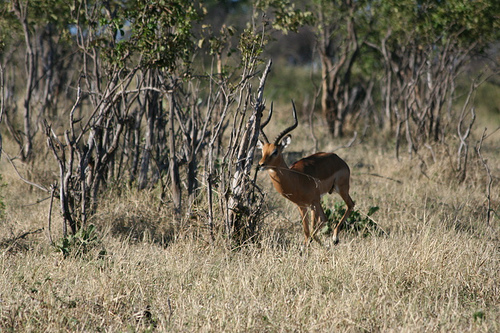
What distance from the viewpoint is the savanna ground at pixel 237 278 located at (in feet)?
11.0

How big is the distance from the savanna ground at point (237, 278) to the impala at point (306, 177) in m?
0.25

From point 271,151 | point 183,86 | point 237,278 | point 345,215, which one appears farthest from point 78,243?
point 183,86

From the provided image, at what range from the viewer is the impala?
196 inches

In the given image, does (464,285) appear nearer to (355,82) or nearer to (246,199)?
(246,199)

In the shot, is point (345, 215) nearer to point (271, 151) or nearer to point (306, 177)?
point (306, 177)

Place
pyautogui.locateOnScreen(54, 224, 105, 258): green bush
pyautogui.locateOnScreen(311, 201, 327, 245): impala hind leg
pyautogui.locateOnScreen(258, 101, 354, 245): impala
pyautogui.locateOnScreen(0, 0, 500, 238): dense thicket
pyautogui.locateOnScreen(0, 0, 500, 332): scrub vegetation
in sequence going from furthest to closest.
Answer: pyautogui.locateOnScreen(311, 201, 327, 245): impala hind leg → pyautogui.locateOnScreen(258, 101, 354, 245): impala → pyautogui.locateOnScreen(0, 0, 500, 238): dense thicket → pyautogui.locateOnScreen(54, 224, 105, 258): green bush → pyautogui.locateOnScreen(0, 0, 500, 332): scrub vegetation

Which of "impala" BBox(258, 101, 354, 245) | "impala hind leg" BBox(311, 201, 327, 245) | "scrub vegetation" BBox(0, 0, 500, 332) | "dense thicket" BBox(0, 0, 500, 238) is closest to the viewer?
"scrub vegetation" BBox(0, 0, 500, 332)

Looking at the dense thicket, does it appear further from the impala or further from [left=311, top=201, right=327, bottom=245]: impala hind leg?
[left=311, top=201, right=327, bottom=245]: impala hind leg

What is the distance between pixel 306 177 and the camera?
537cm

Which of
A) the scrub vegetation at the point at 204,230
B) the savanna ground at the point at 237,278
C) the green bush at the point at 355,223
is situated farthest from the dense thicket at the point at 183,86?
the green bush at the point at 355,223

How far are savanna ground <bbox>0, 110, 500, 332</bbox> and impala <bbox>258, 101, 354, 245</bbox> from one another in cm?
25

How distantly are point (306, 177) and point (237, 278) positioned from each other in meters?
1.69

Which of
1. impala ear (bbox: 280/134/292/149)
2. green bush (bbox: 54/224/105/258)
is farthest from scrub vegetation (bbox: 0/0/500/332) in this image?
impala ear (bbox: 280/134/292/149)

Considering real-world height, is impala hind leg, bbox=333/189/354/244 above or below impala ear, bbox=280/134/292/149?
below
